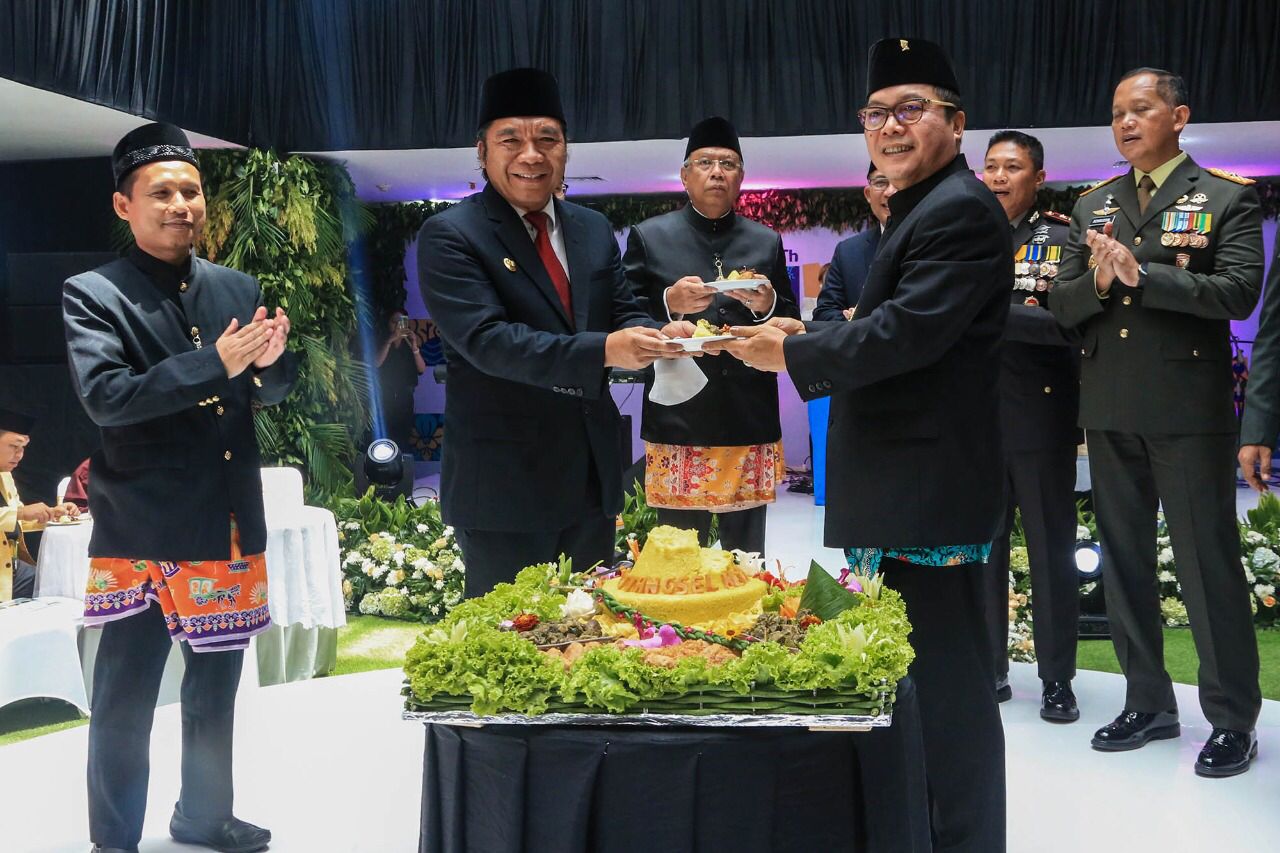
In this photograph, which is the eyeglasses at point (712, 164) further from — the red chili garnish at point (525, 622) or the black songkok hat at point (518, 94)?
the red chili garnish at point (525, 622)

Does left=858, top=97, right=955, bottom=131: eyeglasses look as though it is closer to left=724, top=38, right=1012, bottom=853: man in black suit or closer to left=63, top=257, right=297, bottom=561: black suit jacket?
left=724, top=38, right=1012, bottom=853: man in black suit

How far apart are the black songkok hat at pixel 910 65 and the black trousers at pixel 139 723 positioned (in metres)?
2.16

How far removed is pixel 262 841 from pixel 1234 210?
3319mm

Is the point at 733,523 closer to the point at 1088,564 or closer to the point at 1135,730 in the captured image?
the point at 1135,730

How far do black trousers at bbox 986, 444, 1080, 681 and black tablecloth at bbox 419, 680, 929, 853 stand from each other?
7.75 feet

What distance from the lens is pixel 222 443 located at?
3229 mm

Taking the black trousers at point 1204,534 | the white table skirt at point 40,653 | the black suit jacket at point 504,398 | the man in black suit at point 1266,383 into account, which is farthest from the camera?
the white table skirt at point 40,653

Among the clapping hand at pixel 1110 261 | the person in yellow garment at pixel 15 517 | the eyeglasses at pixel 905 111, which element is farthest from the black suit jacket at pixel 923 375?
the person in yellow garment at pixel 15 517

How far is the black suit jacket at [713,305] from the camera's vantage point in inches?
169

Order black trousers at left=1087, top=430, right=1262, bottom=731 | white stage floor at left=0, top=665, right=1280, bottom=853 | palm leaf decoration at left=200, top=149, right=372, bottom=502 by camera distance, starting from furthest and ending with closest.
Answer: palm leaf decoration at left=200, top=149, right=372, bottom=502 < black trousers at left=1087, top=430, right=1262, bottom=731 < white stage floor at left=0, top=665, right=1280, bottom=853

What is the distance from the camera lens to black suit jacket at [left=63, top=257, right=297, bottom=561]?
299 centimetres

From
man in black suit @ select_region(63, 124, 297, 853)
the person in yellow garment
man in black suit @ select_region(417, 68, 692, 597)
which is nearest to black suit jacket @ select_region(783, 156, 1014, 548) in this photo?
man in black suit @ select_region(417, 68, 692, 597)

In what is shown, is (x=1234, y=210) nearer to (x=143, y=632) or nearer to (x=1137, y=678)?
(x=1137, y=678)

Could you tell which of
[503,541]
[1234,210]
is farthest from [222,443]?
[1234,210]
